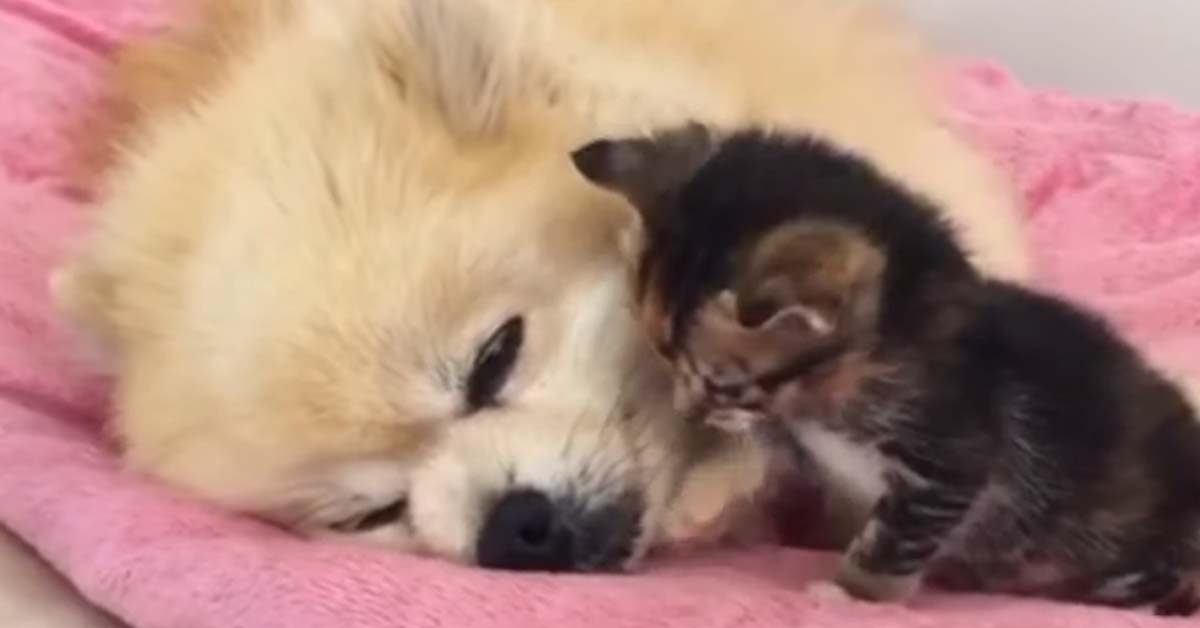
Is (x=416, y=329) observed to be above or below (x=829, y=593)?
above

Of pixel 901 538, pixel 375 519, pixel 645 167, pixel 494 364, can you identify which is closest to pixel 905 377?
pixel 901 538

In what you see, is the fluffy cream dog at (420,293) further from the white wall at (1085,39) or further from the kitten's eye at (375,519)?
the white wall at (1085,39)

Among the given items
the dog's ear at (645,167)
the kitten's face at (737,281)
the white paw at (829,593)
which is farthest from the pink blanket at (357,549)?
the dog's ear at (645,167)

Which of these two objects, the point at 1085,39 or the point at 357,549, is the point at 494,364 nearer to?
the point at 357,549

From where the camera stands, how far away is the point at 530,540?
145cm

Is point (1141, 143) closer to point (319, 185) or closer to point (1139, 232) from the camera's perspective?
point (1139, 232)

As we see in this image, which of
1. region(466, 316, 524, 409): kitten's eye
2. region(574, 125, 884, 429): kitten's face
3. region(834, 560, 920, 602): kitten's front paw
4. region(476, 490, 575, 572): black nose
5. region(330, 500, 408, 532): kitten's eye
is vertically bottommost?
region(330, 500, 408, 532): kitten's eye

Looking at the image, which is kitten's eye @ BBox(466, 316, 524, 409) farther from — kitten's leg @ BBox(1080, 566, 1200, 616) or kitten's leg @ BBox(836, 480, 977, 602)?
kitten's leg @ BBox(1080, 566, 1200, 616)

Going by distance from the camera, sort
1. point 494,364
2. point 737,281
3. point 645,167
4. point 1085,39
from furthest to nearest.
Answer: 1. point 1085,39
2. point 494,364
3. point 645,167
4. point 737,281

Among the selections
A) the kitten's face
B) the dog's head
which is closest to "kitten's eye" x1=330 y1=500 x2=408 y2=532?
the dog's head

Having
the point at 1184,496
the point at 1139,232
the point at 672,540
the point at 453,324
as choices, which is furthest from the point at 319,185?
the point at 1139,232

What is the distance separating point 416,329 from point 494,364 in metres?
0.07

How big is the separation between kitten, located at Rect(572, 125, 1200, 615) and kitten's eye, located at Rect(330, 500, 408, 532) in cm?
29

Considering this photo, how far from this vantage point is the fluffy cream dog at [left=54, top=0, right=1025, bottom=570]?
147cm
